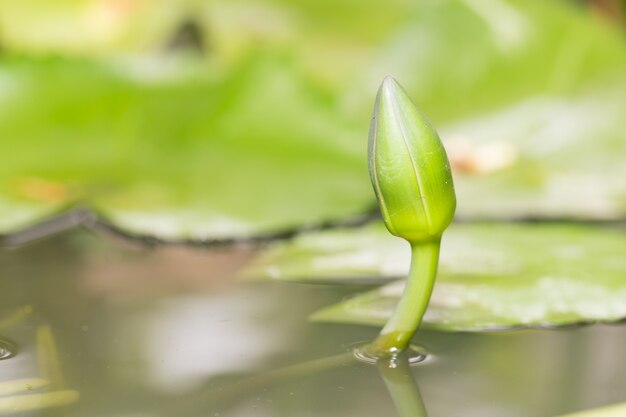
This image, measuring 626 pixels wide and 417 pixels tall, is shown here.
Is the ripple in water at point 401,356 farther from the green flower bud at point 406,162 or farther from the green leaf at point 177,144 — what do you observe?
the green leaf at point 177,144

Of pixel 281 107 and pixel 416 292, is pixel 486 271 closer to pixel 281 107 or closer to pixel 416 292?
pixel 416 292

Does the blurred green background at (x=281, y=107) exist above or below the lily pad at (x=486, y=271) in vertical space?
above

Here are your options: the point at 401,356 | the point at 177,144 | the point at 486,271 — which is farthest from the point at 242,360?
the point at 177,144

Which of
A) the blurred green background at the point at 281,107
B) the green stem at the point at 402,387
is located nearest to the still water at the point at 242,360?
the green stem at the point at 402,387

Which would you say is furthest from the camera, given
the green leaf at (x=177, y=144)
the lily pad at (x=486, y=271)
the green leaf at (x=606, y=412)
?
the green leaf at (x=177, y=144)

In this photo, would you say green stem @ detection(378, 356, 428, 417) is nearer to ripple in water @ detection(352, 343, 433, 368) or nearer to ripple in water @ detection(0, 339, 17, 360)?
ripple in water @ detection(352, 343, 433, 368)

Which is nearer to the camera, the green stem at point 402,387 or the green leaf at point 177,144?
the green stem at point 402,387

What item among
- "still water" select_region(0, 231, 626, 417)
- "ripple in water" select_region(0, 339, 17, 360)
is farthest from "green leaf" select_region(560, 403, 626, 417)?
"ripple in water" select_region(0, 339, 17, 360)

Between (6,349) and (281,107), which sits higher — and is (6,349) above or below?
below
